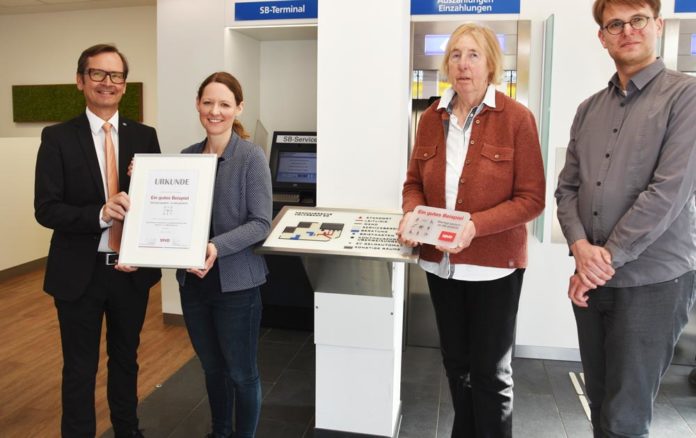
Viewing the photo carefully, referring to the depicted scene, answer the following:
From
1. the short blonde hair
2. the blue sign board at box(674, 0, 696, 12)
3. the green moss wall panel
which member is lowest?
the short blonde hair

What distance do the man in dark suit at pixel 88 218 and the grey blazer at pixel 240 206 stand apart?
1.17 feet

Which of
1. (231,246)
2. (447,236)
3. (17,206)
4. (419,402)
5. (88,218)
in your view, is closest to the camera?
(447,236)

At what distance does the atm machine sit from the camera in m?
4.35

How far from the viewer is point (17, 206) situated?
232 inches

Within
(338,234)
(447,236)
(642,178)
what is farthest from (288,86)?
(642,178)

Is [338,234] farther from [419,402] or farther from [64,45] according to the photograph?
[64,45]

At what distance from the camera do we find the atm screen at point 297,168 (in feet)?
14.3

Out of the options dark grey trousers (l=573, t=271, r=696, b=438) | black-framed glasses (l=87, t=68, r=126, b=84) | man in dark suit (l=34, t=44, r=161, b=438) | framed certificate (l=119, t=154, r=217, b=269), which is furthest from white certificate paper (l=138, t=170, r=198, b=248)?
dark grey trousers (l=573, t=271, r=696, b=438)

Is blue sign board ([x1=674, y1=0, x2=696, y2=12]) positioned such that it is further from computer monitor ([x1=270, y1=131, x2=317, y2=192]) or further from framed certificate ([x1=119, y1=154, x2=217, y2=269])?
framed certificate ([x1=119, y1=154, x2=217, y2=269])

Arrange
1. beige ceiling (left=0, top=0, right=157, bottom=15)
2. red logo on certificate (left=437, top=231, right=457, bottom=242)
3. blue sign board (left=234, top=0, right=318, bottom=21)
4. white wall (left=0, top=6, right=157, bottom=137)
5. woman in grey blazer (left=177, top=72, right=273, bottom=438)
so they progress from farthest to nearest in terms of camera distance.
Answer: white wall (left=0, top=6, right=157, bottom=137) → beige ceiling (left=0, top=0, right=157, bottom=15) → blue sign board (left=234, top=0, right=318, bottom=21) → woman in grey blazer (left=177, top=72, right=273, bottom=438) → red logo on certificate (left=437, top=231, right=457, bottom=242)

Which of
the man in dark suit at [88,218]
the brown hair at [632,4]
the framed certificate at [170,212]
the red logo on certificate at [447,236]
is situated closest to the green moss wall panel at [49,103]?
the man in dark suit at [88,218]

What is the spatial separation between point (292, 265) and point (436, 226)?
2.66m

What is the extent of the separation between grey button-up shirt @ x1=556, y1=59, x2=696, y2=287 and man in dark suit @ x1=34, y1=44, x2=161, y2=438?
1.63 meters

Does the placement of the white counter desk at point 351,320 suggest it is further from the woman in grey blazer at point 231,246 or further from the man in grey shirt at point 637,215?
the man in grey shirt at point 637,215
